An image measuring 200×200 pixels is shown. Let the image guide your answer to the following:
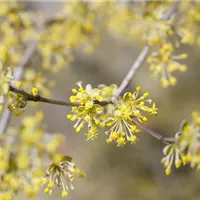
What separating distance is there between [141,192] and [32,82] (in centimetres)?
160

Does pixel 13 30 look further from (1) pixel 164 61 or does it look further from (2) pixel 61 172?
(2) pixel 61 172

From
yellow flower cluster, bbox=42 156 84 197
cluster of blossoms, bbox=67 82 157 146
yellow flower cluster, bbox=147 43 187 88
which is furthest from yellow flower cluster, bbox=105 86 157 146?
yellow flower cluster, bbox=147 43 187 88

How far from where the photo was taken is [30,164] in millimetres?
855

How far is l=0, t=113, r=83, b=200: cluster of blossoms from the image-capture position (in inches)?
32.7

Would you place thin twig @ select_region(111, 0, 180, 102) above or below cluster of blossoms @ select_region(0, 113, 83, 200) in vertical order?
above

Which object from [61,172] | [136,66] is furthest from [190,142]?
[136,66]

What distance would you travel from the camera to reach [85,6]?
5.41ft

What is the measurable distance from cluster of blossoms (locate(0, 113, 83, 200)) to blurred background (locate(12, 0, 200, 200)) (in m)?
1.68

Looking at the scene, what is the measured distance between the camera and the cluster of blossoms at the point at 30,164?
830mm

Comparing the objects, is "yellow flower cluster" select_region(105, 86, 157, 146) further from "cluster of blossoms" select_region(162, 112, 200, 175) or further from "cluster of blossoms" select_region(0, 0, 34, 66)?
"cluster of blossoms" select_region(0, 0, 34, 66)

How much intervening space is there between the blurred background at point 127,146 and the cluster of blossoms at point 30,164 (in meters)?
1.68

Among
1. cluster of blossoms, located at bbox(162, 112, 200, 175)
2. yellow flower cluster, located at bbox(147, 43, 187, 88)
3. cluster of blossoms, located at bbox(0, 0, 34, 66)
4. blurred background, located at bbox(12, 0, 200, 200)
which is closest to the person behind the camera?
cluster of blossoms, located at bbox(162, 112, 200, 175)

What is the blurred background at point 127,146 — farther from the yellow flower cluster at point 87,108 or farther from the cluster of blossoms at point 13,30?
the yellow flower cluster at point 87,108

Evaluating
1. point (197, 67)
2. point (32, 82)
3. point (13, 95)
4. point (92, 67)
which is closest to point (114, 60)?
point (92, 67)
